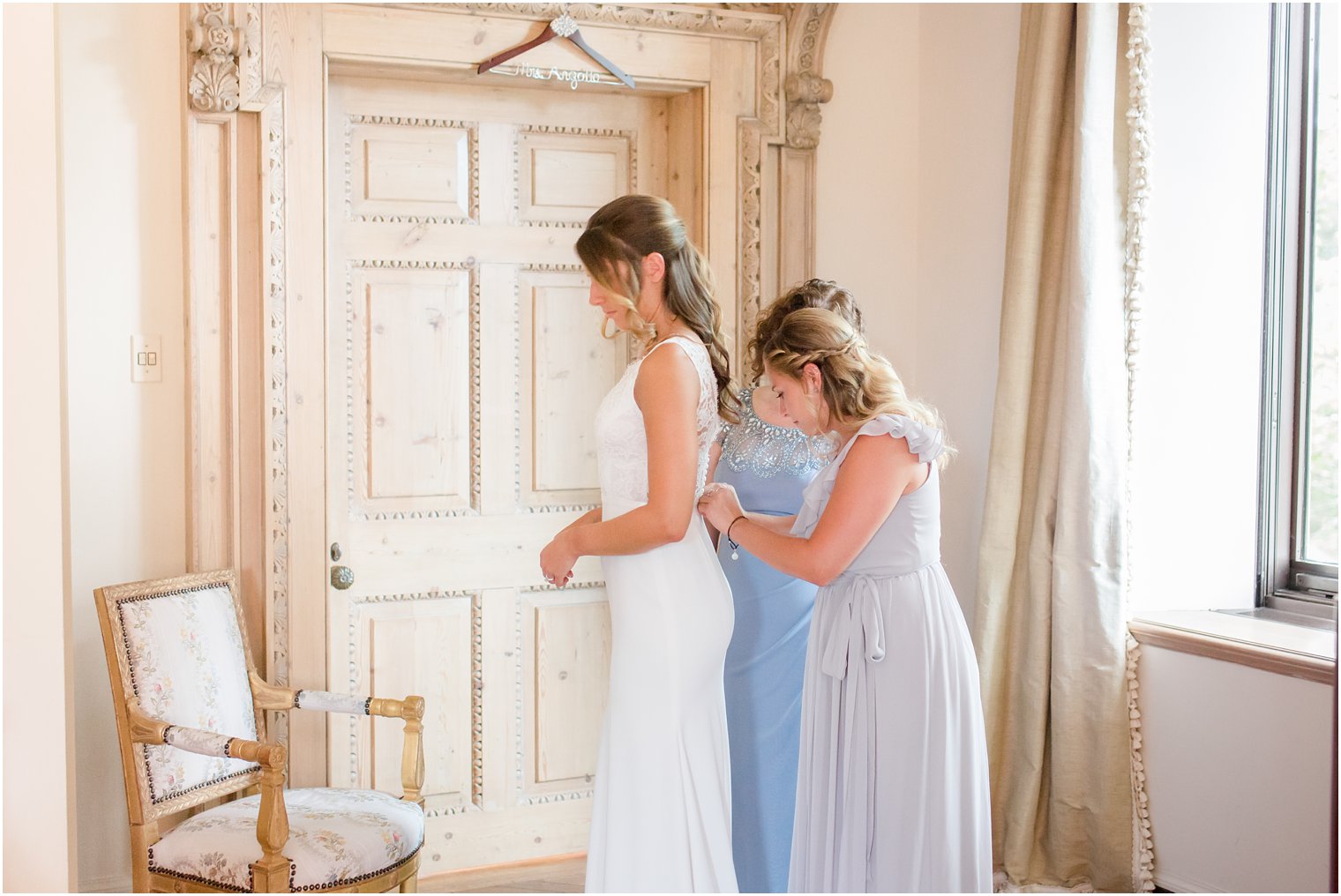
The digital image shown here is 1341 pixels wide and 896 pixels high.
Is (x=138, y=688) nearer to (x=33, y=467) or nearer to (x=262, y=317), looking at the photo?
(x=262, y=317)

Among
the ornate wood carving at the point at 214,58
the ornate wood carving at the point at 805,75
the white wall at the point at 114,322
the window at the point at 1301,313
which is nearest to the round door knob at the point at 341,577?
the white wall at the point at 114,322

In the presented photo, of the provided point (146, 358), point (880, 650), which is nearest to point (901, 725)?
point (880, 650)

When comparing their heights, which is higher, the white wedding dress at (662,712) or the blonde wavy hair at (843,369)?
the blonde wavy hair at (843,369)

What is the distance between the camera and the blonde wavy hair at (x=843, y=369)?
6.55ft

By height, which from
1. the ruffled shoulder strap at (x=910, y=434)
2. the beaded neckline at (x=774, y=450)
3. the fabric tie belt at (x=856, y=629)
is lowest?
the fabric tie belt at (x=856, y=629)

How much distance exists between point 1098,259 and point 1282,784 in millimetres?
1258

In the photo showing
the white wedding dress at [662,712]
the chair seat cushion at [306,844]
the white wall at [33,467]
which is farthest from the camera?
the chair seat cushion at [306,844]

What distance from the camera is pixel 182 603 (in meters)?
2.55

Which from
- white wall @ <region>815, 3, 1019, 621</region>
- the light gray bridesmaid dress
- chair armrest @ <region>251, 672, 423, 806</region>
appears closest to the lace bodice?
the light gray bridesmaid dress

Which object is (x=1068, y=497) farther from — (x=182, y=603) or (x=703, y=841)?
(x=182, y=603)

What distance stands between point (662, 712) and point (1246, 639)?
142cm

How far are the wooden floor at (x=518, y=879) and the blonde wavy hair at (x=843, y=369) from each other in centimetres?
169

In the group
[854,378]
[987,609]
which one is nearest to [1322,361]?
[987,609]

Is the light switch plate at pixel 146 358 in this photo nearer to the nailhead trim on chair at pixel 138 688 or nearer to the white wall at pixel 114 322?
the white wall at pixel 114 322
